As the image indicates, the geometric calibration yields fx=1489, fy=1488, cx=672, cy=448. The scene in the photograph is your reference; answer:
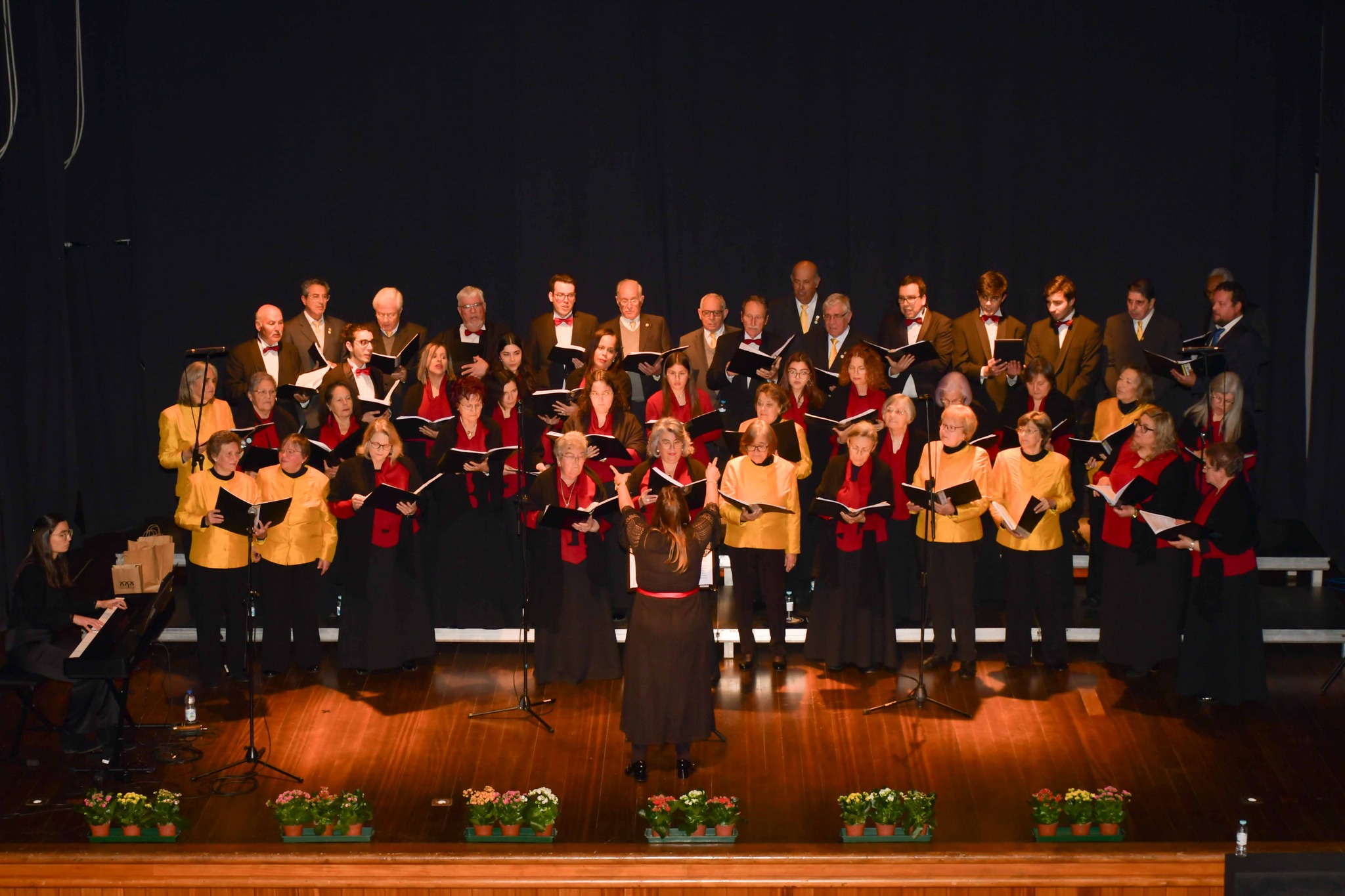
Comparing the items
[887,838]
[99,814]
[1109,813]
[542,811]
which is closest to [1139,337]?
[1109,813]

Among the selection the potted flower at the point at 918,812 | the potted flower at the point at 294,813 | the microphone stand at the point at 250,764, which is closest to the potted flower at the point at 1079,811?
the potted flower at the point at 918,812

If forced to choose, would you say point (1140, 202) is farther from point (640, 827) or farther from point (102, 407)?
point (102, 407)

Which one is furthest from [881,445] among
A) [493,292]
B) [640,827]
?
[493,292]

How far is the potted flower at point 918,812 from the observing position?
19.2 ft

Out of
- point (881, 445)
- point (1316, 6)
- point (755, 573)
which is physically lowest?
point (755, 573)

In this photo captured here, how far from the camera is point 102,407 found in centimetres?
983

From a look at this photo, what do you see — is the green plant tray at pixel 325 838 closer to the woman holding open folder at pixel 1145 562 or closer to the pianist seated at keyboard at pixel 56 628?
the pianist seated at keyboard at pixel 56 628

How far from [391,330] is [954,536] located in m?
3.39

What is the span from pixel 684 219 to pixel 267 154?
276 centimetres

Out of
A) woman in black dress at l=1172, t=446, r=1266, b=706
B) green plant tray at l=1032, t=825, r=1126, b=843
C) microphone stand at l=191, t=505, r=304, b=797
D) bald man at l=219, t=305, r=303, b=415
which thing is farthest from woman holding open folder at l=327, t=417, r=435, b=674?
woman in black dress at l=1172, t=446, r=1266, b=706

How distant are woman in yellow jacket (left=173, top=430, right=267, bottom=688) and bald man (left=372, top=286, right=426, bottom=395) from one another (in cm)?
116

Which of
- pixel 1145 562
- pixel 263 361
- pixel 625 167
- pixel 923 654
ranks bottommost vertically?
pixel 923 654

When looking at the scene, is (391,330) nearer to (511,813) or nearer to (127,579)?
(127,579)

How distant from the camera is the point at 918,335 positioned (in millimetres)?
8422
